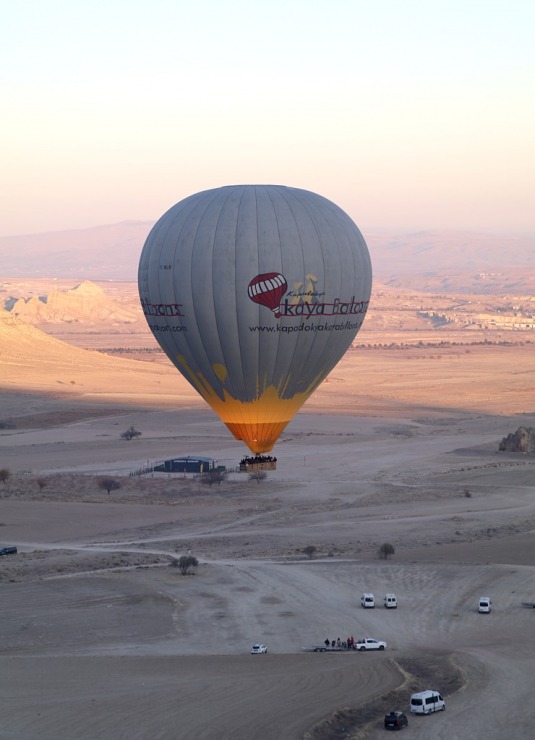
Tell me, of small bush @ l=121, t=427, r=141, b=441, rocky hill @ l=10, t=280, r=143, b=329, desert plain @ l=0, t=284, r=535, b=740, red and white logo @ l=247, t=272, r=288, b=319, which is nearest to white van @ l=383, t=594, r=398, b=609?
desert plain @ l=0, t=284, r=535, b=740

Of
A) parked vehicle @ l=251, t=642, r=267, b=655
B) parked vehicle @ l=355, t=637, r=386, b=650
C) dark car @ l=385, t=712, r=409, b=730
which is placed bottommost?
dark car @ l=385, t=712, r=409, b=730

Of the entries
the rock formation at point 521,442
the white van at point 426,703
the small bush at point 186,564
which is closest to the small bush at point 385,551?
the small bush at point 186,564

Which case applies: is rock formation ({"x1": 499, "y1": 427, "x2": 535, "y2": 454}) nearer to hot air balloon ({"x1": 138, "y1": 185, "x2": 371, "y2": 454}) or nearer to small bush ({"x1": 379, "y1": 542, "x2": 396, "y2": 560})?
hot air balloon ({"x1": 138, "y1": 185, "x2": 371, "y2": 454})

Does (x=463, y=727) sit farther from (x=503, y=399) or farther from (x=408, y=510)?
(x=503, y=399)

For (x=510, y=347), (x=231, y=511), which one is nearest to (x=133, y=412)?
(x=231, y=511)

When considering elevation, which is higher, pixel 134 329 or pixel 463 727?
pixel 134 329

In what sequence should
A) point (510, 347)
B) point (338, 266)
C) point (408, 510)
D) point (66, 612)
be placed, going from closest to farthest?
point (66, 612) < point (338, 266) < point (408, 510) < point (510, 347)

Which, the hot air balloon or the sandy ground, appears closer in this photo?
the sandy ground
